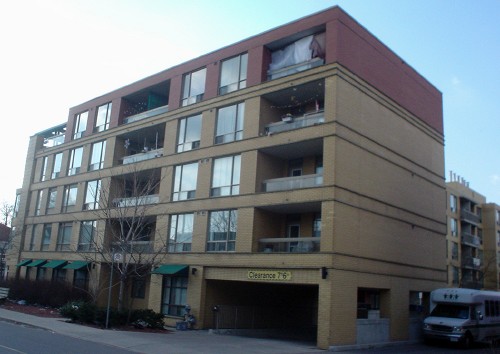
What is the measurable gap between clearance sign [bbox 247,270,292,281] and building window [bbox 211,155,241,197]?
4.55 meters

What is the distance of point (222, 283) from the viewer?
27.8m

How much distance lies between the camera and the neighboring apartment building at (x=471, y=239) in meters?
56.8

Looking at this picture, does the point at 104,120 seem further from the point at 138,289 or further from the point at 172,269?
the point at 172,269

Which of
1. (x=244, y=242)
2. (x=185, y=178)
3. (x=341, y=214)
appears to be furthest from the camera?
(x=185, y=178)

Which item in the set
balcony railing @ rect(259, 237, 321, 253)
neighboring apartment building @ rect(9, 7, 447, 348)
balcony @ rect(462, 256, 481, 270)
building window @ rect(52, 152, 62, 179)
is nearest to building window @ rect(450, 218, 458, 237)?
balcony @ rect(462, 256, 481, 270)

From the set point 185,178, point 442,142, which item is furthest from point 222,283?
point 442,142

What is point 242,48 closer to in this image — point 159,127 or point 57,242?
point 159,127

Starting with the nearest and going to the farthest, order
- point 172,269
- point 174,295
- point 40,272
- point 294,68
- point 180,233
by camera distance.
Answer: point 294,68, point 172,269, point 174,295, point 180,233, point 40,272

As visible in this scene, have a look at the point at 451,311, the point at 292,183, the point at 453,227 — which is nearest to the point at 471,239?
the point at 453,227

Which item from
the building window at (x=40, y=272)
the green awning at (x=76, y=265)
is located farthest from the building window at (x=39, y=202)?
the green awning at (x=76, y=265)

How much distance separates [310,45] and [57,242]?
26.2 meters

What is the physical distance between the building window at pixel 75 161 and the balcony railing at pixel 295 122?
1974cm

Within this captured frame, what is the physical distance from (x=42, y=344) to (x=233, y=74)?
18.4m

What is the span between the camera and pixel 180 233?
29641mm
